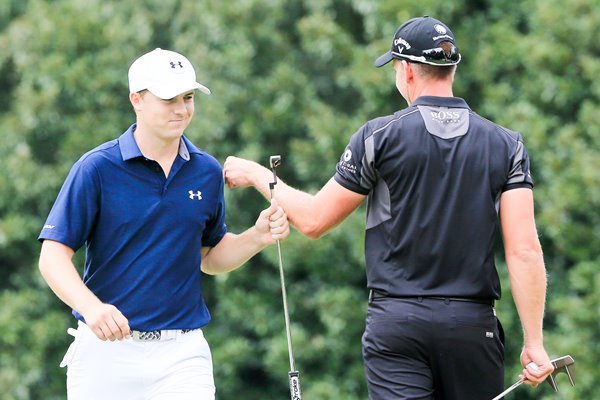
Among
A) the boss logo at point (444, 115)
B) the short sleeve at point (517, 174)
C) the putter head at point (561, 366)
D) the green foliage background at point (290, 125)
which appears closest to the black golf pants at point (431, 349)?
the putter head at point (561, 366)

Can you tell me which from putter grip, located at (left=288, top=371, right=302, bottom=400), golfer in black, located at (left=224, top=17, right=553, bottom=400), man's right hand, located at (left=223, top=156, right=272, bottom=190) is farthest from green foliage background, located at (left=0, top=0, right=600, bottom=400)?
golfer in black, located at (left=224, top=17, right=553, bottom=400)

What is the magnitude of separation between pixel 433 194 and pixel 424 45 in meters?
0.65

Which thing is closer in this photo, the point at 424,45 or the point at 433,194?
the point at 433,194

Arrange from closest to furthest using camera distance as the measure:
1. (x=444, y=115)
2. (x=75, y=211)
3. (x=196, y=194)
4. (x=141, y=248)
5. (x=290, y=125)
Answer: (x=444, y=115), (x=75, y=211), (x=141, y=248), (x=196, y=194), (x=290, y=125)

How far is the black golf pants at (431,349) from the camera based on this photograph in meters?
5.34

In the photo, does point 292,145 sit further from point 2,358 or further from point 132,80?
point 132,80

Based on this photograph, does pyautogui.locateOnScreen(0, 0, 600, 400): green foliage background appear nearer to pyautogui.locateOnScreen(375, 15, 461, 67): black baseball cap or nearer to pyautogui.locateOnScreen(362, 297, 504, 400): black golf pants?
pyautogui.locateOnScreen(362, 297, 504, 400): black golf pants

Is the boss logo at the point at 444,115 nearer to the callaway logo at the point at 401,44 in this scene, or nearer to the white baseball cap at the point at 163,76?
the callaway logo at the point at 401,44

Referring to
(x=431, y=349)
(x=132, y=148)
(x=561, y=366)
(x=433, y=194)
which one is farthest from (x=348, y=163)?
(x=561, y=366)

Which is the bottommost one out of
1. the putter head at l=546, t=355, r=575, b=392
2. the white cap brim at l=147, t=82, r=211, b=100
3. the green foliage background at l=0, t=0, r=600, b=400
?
the putter head at l=546, t=355, r=575, b=392

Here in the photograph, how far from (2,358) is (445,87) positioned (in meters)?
12.9

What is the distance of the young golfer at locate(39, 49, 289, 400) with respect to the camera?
562cm

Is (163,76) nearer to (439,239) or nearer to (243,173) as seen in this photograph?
(243,173)

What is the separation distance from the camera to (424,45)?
5.54m
